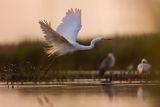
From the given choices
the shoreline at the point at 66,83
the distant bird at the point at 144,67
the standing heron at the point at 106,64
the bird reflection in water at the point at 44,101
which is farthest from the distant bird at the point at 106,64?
the bird reflection in water at the point at 44,101

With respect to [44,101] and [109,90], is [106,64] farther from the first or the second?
[44,101]

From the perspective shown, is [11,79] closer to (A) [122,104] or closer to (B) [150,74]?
(B) [150,74]

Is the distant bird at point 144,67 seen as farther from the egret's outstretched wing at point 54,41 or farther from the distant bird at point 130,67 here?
the egret's outstretched wing at point 54,41

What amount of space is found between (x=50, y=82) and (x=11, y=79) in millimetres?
602

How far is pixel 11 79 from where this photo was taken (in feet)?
39.2

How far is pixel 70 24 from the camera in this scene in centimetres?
1166

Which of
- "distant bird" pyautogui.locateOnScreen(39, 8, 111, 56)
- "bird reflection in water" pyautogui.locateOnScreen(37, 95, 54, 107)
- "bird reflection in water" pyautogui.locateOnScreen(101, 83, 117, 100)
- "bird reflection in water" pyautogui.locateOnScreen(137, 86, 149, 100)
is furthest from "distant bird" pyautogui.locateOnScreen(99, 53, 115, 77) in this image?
"bird reflection in water" pyautogui.locateOnScreen(37, 95, 54, 107)

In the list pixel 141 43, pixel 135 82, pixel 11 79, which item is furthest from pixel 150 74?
pixel 11 79

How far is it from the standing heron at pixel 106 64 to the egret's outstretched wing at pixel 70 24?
0.73m

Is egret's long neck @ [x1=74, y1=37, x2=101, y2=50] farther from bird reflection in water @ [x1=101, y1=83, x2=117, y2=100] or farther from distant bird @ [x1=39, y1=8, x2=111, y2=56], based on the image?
bird reflection in water @ [x1=101, y1=83, x2=117, y2=100]

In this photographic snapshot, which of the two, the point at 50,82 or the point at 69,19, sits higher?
the point at 69,19

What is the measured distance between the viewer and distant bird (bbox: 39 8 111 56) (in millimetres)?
11531

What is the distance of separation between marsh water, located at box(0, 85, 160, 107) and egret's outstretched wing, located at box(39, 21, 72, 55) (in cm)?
68

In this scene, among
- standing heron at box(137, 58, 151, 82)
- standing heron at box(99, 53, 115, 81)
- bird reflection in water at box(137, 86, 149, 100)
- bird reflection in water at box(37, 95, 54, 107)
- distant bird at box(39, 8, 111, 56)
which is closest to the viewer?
bird reflection in water at box(37, 95, 54, 107)
